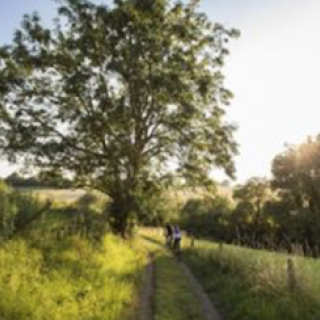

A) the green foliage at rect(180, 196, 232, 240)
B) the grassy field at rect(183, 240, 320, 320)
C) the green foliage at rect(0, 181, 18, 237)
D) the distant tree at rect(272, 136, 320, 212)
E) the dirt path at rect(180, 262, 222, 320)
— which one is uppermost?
the distant tree at rect(272, 136, 320, 212)

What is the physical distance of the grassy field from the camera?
10289 mm

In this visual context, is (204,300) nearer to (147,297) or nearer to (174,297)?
(174,297)

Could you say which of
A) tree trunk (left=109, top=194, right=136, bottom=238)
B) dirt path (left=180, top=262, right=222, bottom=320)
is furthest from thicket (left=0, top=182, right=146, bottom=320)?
tree trunk (left=109, top=194, right=136, bottom=238)

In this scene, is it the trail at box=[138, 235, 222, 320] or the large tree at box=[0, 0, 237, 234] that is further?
the large tree at box=[0, 0, 237, 234]

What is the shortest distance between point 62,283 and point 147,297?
3559 mm

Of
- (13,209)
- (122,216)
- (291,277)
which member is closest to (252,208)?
(122,216)

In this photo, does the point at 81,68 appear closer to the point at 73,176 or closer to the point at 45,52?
the point at 45,52

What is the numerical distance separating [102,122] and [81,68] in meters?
3.46

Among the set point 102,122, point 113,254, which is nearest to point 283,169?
point 102,122

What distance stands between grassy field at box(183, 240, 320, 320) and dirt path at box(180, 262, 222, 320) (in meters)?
0.23

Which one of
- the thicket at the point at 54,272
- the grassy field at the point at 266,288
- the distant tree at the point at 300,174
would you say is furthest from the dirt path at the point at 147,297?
the distant tree at the point at 300,174

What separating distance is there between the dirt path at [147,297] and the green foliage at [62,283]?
1.02 feet

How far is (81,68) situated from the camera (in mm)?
25812

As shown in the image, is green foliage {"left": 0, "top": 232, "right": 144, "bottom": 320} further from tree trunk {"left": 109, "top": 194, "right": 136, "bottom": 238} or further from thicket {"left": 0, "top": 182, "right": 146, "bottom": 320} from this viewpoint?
tree trunk {"left": 109, "top": 194, "right": 136, "bottom": 238}
